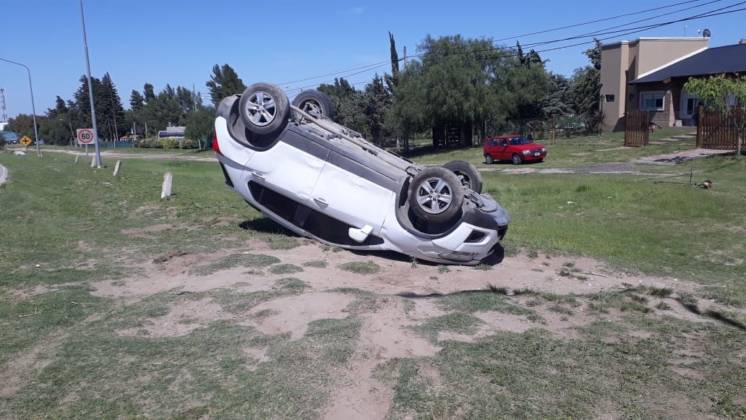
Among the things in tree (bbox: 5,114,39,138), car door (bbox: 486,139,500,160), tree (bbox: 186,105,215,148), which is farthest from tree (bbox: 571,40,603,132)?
tree (bbox: 5,114,39,138)

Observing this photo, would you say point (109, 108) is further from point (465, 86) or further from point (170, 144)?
point (465, 86)

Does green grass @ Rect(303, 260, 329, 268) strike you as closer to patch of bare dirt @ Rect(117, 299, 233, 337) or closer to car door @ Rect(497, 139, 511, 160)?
patch of bare dirt @ Rect(117, 299, 233, 337)

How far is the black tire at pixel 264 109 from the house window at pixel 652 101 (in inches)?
1367

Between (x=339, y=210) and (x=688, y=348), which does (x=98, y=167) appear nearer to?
(x=339, y=210)

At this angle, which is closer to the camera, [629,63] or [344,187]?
[344,187]

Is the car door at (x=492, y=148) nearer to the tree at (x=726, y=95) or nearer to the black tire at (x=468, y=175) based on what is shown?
the tree at (x=726, y=95)

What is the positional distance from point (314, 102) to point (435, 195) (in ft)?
13.5

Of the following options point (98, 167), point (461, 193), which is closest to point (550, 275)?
point (461, 193)

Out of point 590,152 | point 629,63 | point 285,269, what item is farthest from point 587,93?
point 285,269

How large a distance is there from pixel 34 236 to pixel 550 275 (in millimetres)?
8867

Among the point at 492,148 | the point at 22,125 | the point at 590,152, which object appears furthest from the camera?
the point at 22,125

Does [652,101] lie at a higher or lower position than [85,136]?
higher

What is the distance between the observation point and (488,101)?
41.3m

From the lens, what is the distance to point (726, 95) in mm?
22641
